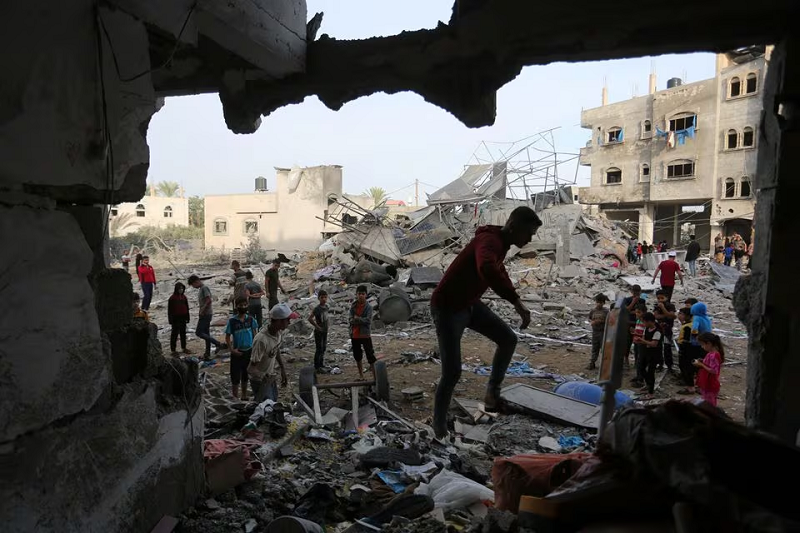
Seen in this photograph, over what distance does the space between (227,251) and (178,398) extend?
29.6m

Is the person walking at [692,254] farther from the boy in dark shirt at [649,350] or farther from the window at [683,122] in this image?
the window at [683,122]

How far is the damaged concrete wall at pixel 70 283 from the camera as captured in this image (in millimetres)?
1751

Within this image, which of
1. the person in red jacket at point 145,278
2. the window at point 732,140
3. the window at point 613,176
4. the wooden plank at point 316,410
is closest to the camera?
the wooden plank at point 316,410

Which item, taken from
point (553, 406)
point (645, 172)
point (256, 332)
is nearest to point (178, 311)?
point (256, 332)

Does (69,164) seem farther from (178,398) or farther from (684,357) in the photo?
(684,357)

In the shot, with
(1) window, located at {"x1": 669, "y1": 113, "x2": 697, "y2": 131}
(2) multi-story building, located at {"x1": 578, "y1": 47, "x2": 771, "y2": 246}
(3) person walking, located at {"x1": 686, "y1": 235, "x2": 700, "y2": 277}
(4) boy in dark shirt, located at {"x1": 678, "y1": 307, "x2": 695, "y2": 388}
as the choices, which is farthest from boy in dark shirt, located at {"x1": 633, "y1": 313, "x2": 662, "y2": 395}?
(1) window, located at {"x1": 669, "y1": 113, "x2": 697, "y2": 131}

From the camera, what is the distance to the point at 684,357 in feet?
23.3

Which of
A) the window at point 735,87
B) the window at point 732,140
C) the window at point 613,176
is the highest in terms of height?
the window at point 735,87

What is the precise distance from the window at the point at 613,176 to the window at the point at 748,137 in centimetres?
690

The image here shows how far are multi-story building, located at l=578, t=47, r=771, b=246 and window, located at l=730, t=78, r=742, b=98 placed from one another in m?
0.05

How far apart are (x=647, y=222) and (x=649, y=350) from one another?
27.8 m

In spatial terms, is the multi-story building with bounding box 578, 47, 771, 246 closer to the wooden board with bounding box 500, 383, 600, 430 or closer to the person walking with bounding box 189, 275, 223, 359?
the wooden board with bounding box 500, 383, 600, 430

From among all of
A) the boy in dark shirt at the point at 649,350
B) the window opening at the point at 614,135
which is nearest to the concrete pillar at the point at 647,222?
the window opening at the point at 614,135

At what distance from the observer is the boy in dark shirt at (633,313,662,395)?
6.83 m
